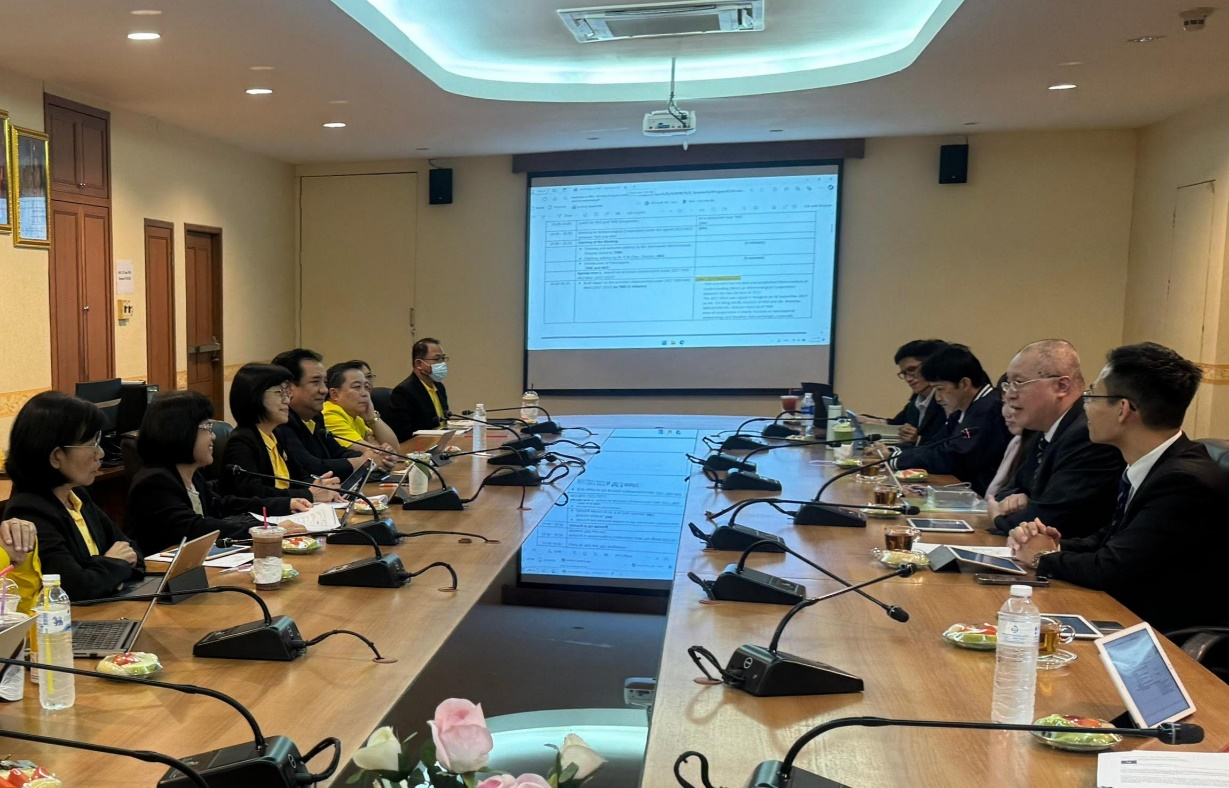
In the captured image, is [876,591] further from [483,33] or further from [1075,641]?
[483,33]

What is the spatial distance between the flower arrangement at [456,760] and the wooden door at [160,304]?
5.81 metres

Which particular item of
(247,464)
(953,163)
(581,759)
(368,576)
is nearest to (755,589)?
(368,576)

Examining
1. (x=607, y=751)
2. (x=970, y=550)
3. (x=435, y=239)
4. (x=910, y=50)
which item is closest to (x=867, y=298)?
(x=910, y=50)

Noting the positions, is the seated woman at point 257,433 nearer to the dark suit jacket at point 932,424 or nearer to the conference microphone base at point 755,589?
the conference microphone base at point 755,589

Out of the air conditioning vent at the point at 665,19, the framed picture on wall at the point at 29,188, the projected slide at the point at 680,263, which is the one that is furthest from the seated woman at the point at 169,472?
the projected slide at the point at 680,263

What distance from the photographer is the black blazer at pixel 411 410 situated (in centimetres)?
516

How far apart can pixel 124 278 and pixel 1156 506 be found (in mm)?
5817

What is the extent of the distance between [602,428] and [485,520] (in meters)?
2.61

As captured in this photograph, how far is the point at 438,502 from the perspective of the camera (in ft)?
10.1

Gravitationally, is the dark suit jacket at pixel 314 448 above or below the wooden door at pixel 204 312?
below

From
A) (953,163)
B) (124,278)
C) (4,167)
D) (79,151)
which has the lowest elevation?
(124,278)

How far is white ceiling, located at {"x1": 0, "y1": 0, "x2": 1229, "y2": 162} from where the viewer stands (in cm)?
404

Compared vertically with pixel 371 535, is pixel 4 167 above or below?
above

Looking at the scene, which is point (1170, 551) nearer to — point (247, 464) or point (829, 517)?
point (829, 517)
